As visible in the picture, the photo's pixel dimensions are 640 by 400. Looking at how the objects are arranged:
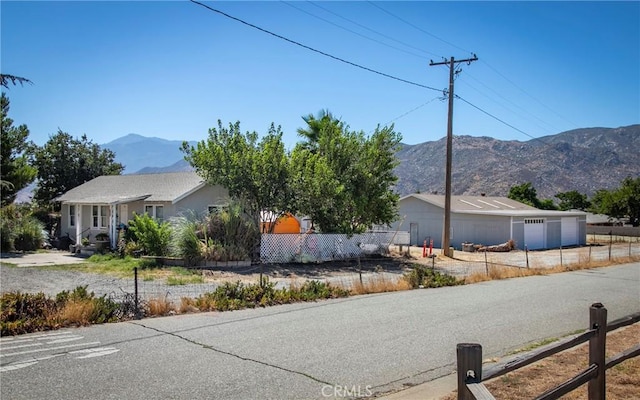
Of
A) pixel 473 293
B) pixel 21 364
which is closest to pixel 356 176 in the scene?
pixel 473 293

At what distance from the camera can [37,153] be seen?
4366 cm

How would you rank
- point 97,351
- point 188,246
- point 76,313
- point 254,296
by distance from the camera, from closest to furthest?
point 97,351 → point 76,313 → point 254,296 → point 188,246

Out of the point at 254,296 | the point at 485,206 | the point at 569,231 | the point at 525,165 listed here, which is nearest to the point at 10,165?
the point at 254,296

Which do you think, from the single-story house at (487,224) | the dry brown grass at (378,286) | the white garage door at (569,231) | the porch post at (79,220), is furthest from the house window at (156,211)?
the white garage door at (569,231)

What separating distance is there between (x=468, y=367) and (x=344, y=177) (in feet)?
72.9

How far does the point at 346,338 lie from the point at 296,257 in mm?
15148

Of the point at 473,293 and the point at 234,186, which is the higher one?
the point at 234,186

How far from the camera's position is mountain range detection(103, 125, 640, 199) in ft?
409

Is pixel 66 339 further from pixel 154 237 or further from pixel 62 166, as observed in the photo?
pixel 62 166

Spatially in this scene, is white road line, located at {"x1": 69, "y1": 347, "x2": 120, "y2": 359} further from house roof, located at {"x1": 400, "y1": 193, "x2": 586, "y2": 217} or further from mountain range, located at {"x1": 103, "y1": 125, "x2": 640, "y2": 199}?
mountain range, located at {"x1": 103, "y1": 125, "x2": 640, "y2": 199}

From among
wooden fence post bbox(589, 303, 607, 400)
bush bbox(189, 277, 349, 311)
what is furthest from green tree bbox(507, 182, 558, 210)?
wooden fence post bbox(589, 303, 607, 400)

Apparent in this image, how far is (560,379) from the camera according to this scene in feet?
21.0

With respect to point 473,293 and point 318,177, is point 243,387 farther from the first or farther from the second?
point 318,177

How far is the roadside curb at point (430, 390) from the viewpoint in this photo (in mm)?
5845
